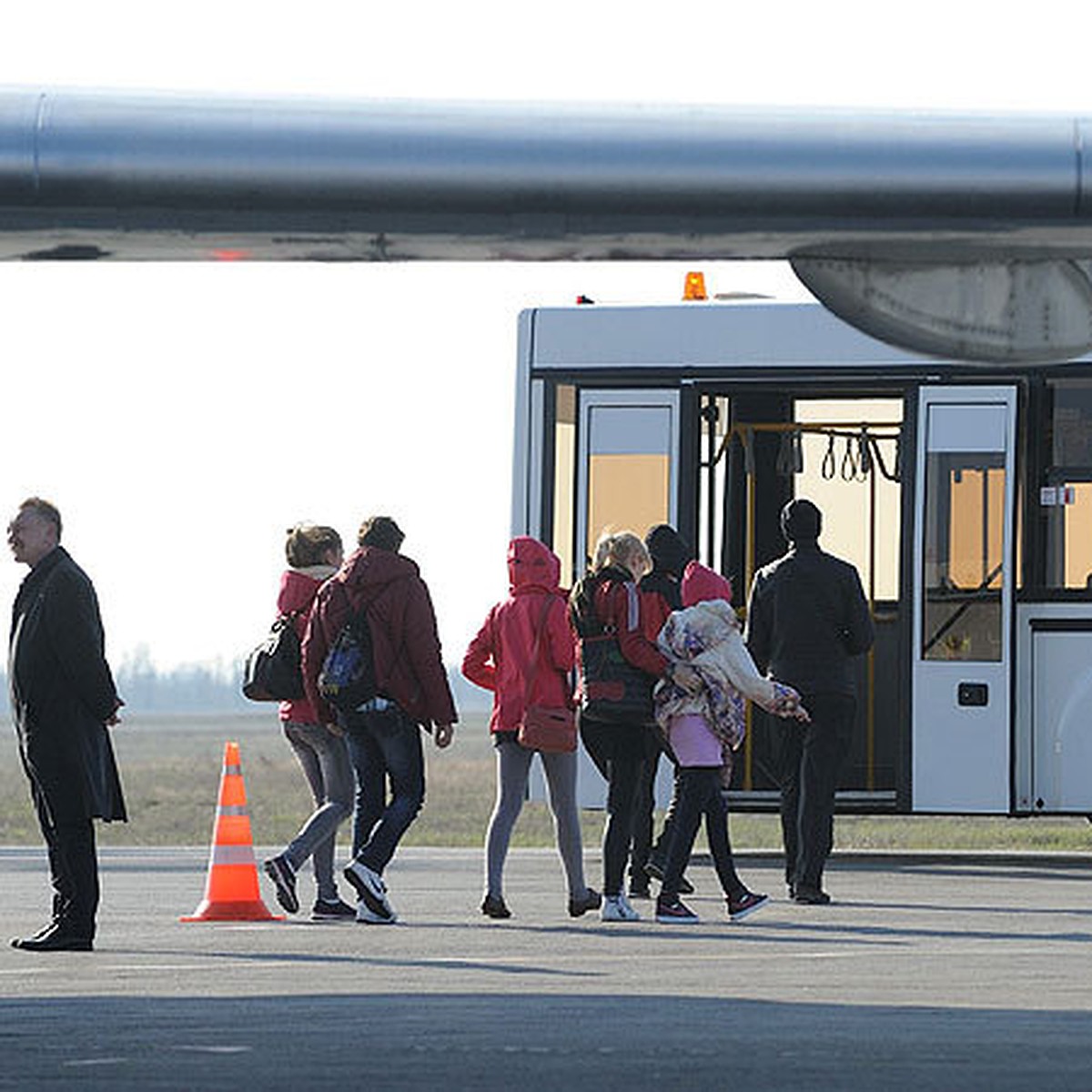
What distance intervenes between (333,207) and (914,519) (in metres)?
10.6

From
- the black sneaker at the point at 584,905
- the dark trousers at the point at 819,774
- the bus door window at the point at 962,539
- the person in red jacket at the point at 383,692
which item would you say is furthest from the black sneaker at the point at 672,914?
the bus door window at the point at 962,539

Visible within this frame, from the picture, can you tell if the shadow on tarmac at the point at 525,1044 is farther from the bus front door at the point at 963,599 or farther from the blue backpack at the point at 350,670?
the bus front door at the point at 963,599

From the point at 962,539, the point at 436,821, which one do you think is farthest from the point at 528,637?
the point at 436,821

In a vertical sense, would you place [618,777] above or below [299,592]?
below

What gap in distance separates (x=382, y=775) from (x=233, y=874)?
1.11 metres

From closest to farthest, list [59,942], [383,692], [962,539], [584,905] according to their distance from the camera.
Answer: [59,942]
[383,692]
[584,905]
[962,539]

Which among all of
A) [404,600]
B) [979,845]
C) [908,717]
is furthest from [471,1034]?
[979,845]

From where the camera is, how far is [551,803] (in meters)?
15.9

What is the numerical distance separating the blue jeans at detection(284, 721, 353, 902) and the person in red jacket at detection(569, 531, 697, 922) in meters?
1.14

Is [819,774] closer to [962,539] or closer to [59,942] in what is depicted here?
[962,539]

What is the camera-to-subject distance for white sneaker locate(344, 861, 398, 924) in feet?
50.2

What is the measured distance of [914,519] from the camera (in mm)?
20422

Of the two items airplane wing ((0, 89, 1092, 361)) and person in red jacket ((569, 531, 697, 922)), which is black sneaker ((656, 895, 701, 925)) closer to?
person in red jacket ((569, 531, 697, 922))

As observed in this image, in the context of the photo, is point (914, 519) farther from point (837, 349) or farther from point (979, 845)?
point (979, 845)
